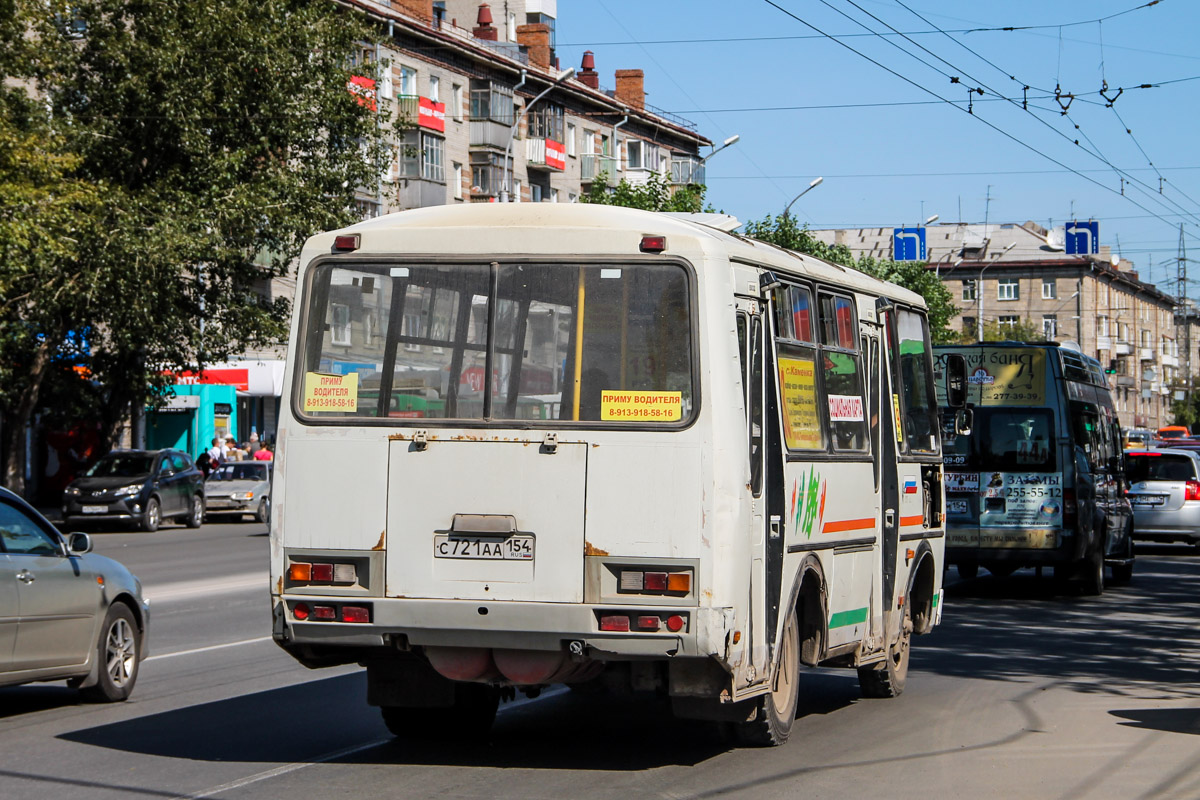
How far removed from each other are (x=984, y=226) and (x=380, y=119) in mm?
85148

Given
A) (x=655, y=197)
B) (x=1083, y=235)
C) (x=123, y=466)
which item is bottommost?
(x=123, y=466)

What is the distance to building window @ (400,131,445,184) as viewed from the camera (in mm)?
58594

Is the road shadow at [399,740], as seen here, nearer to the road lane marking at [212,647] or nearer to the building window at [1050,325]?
the road lane marking at [212,647]

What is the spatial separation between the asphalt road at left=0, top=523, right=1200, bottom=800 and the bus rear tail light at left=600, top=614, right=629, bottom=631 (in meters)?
0.74

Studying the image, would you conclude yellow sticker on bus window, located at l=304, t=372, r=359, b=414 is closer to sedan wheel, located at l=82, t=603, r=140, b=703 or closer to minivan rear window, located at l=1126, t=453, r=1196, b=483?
sedan wheel, located at l=82, t=603, r=140, b=703

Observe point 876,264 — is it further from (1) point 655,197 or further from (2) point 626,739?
(2) point 626,739

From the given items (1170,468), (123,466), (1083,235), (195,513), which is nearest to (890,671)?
(1170,468)

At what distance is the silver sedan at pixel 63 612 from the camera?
954 cm

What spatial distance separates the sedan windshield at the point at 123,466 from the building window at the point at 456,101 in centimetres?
3008

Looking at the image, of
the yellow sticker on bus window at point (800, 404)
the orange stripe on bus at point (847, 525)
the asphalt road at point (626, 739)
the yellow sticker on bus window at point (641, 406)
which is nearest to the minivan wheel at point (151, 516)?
the asphalt road at point (626, 739)

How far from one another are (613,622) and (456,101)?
56.8 meters

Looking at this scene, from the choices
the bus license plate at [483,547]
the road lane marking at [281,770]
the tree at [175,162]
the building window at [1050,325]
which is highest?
the building window at [1050,325]

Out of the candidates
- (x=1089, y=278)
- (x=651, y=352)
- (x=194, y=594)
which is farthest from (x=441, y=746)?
(x=1089, y=278)

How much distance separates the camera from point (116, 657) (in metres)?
10.6
